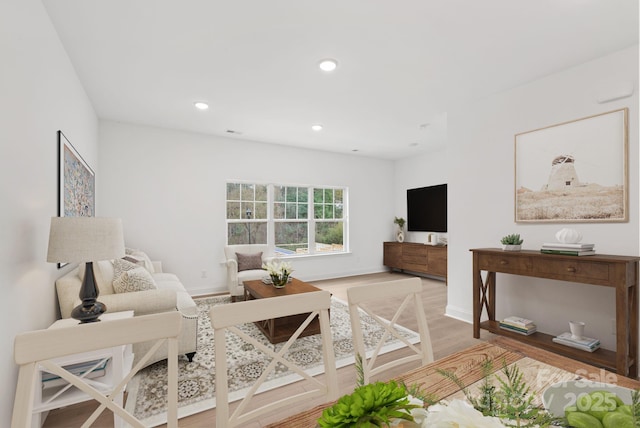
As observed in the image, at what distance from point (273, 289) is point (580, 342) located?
2898mm

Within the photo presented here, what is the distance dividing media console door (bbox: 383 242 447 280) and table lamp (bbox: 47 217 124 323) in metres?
5.17

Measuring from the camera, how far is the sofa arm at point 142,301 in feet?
7.41

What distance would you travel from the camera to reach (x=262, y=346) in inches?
43.1

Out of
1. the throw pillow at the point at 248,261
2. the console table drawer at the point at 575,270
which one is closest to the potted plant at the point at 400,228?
the throw pillow at the point at 248,261

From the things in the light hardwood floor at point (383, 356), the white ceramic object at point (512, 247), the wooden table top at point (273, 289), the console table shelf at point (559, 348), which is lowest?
the light hardwood floor at point (383, 356)

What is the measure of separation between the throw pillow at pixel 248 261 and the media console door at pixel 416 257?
10.5 ft

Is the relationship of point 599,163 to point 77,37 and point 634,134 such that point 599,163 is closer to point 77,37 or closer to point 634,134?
point 634,134

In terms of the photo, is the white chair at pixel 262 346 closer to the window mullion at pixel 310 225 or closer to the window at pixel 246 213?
the window at pixel 246 213

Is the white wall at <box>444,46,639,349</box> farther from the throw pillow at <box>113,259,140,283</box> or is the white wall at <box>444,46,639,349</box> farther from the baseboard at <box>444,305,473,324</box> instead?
the throw pillow at <box>113,259,140,283</box>

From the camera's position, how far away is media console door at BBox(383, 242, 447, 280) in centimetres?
564

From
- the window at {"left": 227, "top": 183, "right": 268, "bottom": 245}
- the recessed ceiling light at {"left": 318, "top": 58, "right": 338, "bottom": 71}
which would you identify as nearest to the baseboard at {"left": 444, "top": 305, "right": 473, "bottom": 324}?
the recessed ceiling light at {"left": 318, "top": 58, "right": 338, "bottom": 71}

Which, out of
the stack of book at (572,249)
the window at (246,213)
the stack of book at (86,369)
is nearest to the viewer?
the stack of book at (86,369)

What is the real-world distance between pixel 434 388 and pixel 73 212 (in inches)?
126

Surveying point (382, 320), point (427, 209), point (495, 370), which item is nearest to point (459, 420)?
point (495, 370)
